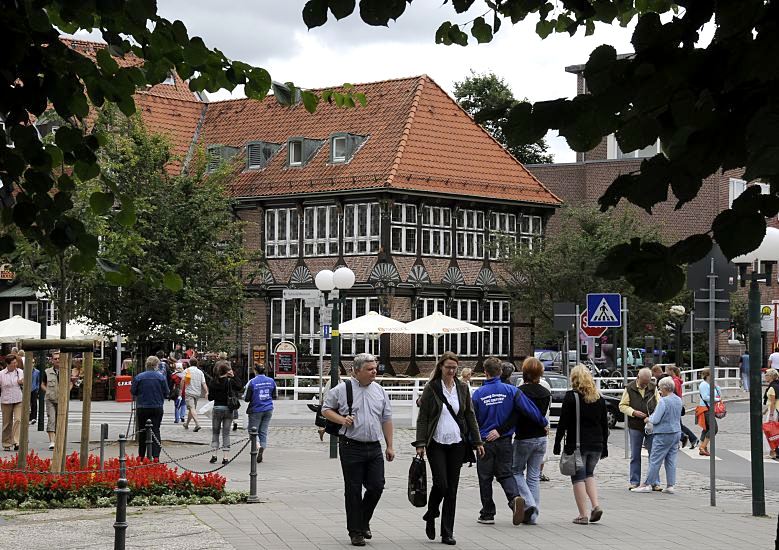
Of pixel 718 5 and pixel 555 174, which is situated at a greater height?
pixel 555 174

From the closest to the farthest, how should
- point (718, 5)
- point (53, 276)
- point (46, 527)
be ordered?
1. point (718, 5)
2. point (46, 527)
3. point (53, 276)

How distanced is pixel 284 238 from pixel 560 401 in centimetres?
2723

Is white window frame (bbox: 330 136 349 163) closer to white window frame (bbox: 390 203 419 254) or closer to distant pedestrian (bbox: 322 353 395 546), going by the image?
white window frame (bbox: 390 203 419 254)

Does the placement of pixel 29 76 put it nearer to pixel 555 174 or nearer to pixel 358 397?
pixel 358 397

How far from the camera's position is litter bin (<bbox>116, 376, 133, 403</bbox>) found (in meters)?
46.8

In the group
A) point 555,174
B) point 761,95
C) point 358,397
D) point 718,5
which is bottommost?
point 358,397

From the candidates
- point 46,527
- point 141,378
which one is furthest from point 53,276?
point 46,527

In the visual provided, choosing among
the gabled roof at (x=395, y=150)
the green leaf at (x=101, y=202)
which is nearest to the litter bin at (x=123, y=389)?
the gabled roof at (x=395, y=150)

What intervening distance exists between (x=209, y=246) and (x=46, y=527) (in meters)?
28.6

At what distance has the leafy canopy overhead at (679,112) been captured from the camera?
407 centimetres

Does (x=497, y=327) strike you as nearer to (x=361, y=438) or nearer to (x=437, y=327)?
(x=437, y=327)

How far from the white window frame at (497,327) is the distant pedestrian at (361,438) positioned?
45736 mm

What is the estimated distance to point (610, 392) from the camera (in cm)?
3825

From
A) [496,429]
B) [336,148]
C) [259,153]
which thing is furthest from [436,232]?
[496,429]
